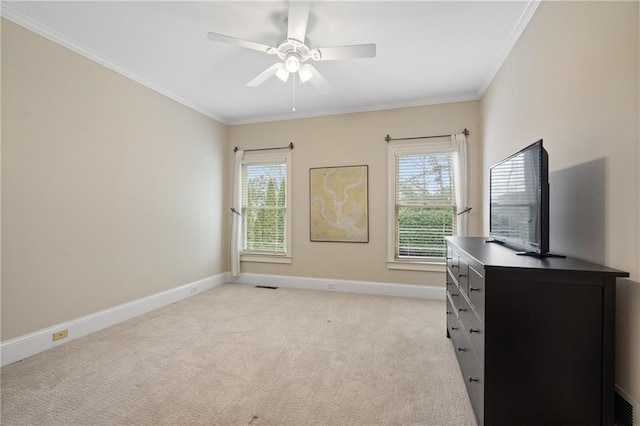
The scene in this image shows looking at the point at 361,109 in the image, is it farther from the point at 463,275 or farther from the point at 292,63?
the point at 463,275

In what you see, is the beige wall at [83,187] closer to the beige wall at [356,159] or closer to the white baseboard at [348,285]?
the white baseboard at [348,285]

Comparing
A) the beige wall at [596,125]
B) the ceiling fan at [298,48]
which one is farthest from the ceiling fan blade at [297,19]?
the beige wall at [596,125]

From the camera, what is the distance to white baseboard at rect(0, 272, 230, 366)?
7.61ft

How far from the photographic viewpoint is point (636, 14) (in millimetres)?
1262

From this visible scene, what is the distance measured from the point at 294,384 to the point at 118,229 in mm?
2606

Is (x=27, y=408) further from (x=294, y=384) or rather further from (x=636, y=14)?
(x=636, y=14)

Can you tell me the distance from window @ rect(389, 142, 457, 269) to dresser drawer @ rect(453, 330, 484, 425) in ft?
7.00

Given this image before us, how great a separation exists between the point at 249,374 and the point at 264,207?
3.11 m

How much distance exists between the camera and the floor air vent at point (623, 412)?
1278 millimetres

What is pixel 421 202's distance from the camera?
416 cm

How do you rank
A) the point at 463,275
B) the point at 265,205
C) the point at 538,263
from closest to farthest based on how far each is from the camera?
1. the point at 538,263
2. the point at 463,275
3. the point at 265,205

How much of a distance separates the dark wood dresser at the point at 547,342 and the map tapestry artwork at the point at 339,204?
2954 mm

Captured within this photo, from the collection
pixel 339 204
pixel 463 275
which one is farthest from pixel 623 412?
pixel 339 204

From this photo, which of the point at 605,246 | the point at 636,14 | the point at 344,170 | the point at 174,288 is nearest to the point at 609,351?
the point at 605,246
